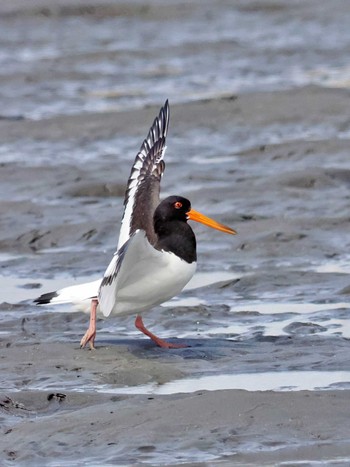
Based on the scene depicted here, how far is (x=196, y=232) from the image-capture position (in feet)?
35.7

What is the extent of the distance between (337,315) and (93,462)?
297 cm

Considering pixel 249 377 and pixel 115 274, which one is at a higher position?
pixel 115 274

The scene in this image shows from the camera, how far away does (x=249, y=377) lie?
7.27 meters

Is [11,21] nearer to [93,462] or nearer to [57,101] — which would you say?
[57,101]

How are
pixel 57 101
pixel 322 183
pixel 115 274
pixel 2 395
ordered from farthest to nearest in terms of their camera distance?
pixel 57 101 < pixel 322 183 < pixel 115 274 < pixel 2 395

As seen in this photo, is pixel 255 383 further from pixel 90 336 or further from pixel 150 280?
pixel 90 336

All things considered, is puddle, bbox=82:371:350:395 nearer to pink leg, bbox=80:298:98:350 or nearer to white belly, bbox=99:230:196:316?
white belly, bbox=99:230:196:316

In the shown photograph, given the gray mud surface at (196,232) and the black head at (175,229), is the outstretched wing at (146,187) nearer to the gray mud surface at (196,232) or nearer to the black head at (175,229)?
the black head at (175,229)

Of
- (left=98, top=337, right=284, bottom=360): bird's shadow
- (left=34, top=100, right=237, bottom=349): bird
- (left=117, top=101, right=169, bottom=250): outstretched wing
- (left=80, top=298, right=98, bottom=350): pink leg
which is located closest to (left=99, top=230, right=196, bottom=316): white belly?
(left=34, top=100, right=237, bottom=349): bird

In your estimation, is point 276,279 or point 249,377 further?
point 276,279

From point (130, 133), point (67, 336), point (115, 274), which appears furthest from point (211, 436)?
point (130, 133)

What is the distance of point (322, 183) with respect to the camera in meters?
12.2

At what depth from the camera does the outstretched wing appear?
8.55 meters

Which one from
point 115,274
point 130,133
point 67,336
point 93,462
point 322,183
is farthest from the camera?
point 130,133
